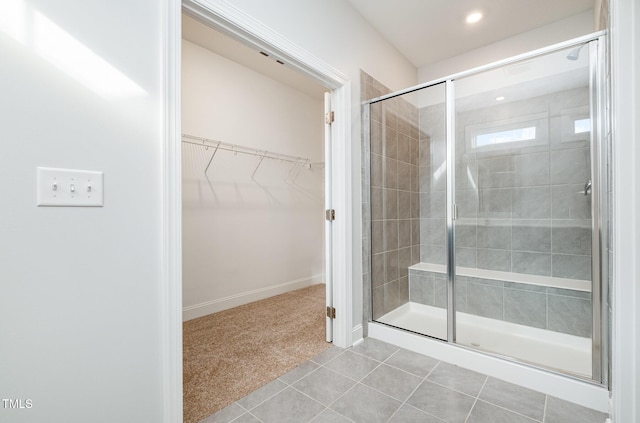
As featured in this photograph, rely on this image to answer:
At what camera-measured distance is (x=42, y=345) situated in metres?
0.93

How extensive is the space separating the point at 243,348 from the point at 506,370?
181cm

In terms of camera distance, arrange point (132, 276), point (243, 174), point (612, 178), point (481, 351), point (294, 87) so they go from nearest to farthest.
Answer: point (132, 276) < point (612, 178) < point (481, 351) < point (243, 174) < point (294, 87)

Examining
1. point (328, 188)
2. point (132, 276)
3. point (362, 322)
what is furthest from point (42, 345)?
point (362, 322)

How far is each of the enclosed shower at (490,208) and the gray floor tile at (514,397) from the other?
0.17 metres

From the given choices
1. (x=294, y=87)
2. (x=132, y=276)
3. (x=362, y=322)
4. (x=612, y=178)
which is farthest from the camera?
(x=294, y=87)

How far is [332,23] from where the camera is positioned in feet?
7.02

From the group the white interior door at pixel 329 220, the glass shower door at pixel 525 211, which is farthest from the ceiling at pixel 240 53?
the glass shower door at pixel 525 211

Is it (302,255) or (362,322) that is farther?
(302,255)

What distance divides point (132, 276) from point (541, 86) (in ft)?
9.93

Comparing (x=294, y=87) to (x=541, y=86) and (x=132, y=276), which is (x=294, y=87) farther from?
(x=132, y=276)

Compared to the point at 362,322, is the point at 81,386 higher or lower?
higher

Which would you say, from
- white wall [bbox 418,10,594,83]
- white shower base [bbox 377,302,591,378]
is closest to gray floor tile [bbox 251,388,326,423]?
white shower base [bbox 377,302,591,378]

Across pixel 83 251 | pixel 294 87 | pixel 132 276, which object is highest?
pixel 294 87

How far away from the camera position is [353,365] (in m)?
1.96
